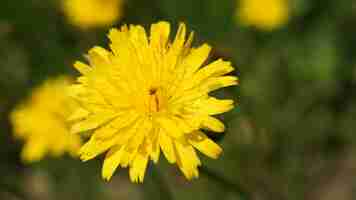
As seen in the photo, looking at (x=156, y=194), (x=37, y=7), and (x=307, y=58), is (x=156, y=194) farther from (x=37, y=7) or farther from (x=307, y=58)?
(x=37, y=7)

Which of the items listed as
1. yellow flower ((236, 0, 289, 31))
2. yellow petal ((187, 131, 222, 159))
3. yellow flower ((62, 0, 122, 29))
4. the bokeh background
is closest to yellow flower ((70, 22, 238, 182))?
yellow petal ((187, 131, 222, 159))

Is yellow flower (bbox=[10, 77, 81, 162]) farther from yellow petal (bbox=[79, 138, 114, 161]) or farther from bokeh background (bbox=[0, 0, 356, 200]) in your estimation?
yellow petal (bbox=[79, 138, 114, 161])

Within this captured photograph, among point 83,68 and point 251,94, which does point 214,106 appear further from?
point 251,94

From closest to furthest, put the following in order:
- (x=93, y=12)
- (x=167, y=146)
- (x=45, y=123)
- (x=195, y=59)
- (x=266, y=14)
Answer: (x=167, y=146)
(x=195, y=59)
(x=45, y=123)
(x=93, y=12)
(x=266, y=14)

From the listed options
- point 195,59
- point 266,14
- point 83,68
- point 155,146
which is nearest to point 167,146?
point 155,146

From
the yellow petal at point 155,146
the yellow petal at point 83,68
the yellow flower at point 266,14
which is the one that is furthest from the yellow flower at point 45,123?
the yellow petal at point 155,146

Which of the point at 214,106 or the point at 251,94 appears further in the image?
the point at 251,94

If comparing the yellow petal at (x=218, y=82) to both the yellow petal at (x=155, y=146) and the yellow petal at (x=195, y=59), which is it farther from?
the yellow petal at (x=155, y=146)
